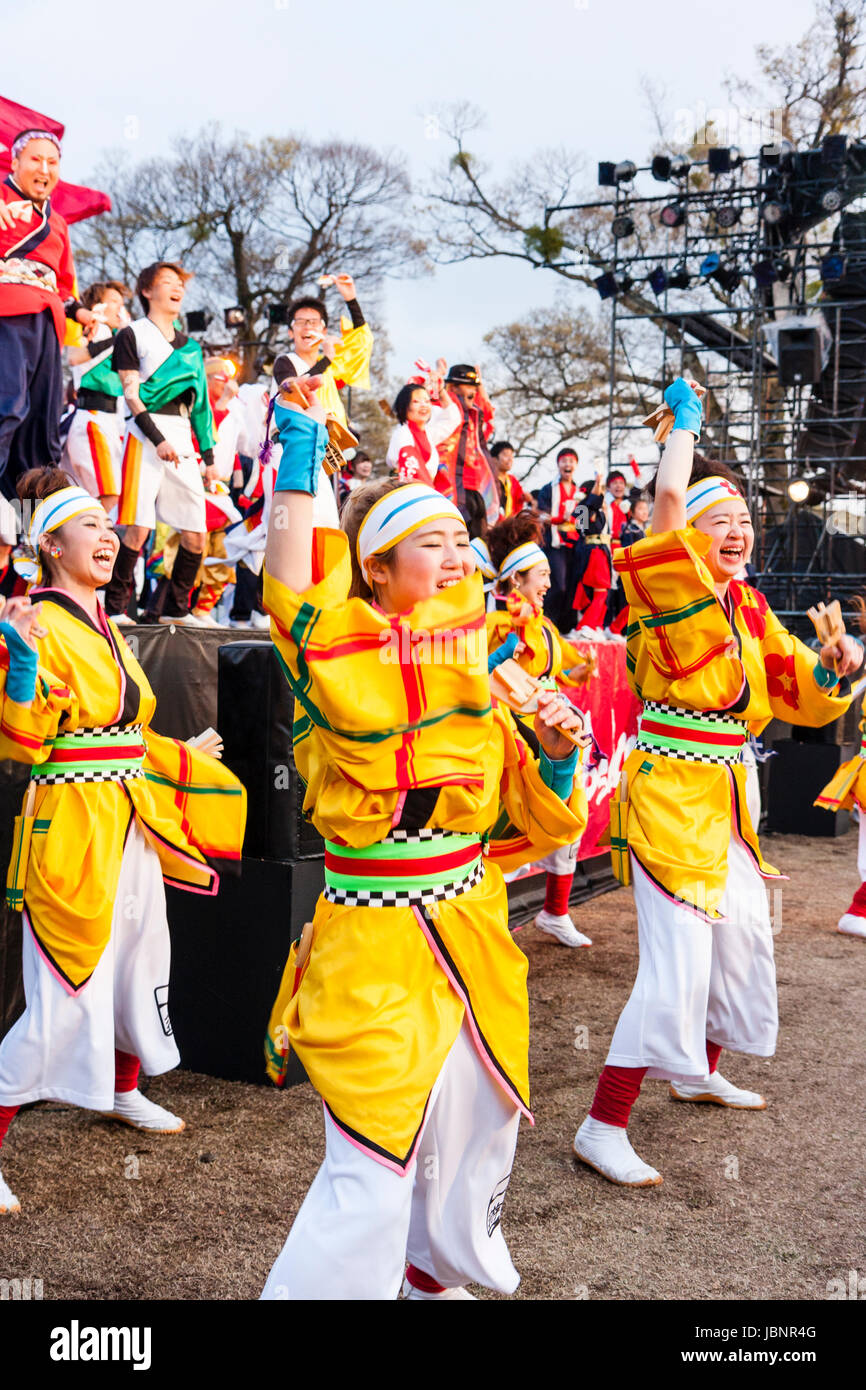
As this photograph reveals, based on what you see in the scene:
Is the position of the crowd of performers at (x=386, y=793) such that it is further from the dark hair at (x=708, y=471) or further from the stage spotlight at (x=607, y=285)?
the stage spotlight at (x=607, y=285)

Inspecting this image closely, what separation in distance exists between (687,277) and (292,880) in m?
12.9

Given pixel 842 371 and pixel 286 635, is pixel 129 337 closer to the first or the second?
pixel 286 635

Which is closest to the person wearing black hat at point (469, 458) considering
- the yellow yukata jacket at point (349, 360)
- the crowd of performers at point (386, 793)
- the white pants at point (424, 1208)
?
the yellow yukata jacket at point (349, 360)

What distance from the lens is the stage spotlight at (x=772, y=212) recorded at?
13852 millimetres

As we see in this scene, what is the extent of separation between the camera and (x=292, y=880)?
4148 mm

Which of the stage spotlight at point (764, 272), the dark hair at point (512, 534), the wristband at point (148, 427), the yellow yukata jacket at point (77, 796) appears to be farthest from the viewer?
the stage spotlight at point (764, 272)

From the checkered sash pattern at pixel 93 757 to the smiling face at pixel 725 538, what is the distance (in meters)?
1.78

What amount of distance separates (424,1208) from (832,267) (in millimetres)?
13796

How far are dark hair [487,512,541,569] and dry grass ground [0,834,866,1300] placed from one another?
2.48m

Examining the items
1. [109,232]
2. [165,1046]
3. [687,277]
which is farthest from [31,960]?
[109,232]

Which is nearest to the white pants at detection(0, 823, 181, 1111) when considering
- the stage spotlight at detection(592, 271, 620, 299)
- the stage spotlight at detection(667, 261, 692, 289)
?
the stage spotlight at detection(667, 261, 692, 289)

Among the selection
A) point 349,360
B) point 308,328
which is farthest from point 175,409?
point 349,360

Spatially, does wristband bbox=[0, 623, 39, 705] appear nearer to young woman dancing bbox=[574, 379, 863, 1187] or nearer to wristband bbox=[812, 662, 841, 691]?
young woman dancing bbox=[574, 379, 863, 1187]

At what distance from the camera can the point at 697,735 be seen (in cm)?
363
